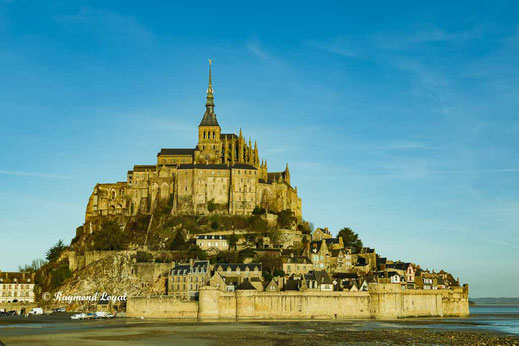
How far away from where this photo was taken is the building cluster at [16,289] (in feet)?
301

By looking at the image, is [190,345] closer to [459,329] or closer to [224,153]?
[459,329]

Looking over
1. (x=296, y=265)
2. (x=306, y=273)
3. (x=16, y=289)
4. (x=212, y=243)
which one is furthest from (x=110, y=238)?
(x=306, y=273)

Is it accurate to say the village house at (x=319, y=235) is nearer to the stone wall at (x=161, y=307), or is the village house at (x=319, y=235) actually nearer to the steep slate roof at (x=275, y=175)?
the steep slate roof at (x=275, y=175)

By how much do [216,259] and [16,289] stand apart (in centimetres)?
3264

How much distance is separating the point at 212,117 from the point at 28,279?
1595 inches

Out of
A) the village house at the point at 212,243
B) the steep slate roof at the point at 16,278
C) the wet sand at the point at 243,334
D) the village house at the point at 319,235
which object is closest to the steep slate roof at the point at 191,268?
the village house at the point at 212,243

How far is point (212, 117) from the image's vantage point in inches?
4267

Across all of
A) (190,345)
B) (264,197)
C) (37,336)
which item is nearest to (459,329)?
(190,345)

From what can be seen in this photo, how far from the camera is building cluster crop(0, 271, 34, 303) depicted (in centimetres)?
9162

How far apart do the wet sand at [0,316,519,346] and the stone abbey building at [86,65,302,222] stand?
3390 centimetres

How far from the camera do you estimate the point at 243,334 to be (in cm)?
5088

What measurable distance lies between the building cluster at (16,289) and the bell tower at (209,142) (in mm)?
32939

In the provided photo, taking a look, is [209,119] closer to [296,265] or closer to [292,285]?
[296,265]

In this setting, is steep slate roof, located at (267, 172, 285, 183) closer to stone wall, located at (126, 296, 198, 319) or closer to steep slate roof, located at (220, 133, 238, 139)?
steep slate roof, located at (220, 133, 238, 139)
